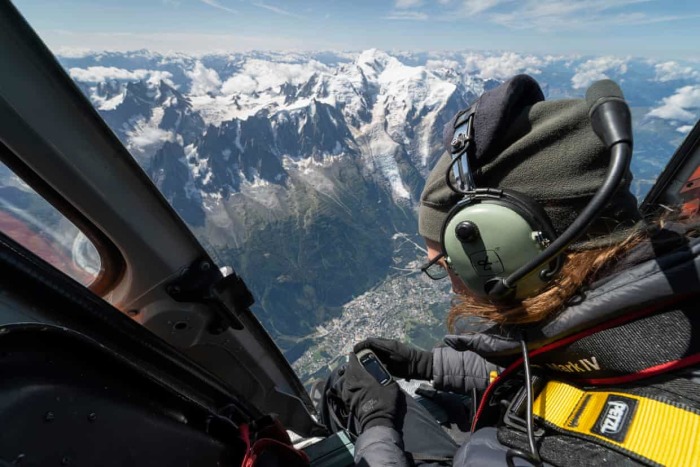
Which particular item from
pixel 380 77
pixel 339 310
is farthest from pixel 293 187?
pixel 380 77

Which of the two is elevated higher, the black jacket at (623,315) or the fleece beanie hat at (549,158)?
the fleece beanie hat at (549,158)

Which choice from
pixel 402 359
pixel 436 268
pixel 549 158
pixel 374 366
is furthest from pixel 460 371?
pixel 549 158

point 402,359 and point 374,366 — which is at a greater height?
point 374,366

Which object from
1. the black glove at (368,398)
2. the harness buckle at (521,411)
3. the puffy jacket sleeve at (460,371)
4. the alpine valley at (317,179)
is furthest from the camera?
the alpine valley at (317,179)

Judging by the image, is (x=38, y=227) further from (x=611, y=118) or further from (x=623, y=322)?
(x=623, y=322)

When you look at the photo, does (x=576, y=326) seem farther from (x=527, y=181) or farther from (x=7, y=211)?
(x=7, y=211)

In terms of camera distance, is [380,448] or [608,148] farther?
[380,448]

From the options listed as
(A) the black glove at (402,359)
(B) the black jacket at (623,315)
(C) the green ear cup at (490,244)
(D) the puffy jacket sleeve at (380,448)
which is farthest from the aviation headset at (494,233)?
(A) the black glove at (402,359)

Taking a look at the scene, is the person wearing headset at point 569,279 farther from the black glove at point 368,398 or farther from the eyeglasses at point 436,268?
the black glove at point 368,398
